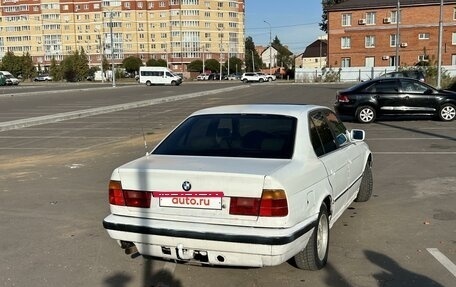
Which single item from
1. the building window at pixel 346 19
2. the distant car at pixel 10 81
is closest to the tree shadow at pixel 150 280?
the building window at pixel 346 19

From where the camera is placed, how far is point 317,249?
443 cm

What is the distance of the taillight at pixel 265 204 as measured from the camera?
12.3 feet

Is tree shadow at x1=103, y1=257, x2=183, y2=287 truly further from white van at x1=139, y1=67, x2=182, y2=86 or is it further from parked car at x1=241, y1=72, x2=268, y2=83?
parked car at x1=241, y1=72, x2=268, y2=83

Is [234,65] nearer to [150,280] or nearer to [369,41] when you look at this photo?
[369,41]

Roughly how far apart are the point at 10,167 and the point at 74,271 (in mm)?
6203

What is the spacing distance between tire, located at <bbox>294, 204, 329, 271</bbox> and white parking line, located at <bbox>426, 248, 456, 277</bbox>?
1102 millimetres

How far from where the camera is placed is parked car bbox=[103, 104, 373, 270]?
12.4ft

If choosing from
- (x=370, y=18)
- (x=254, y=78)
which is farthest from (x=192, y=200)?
(x=254, y=78)

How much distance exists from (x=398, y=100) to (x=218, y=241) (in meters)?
14.2

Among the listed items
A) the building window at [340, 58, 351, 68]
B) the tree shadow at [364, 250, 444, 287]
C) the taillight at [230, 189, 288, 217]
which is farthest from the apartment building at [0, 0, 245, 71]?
the taillight at [230, 189, 288, 217]

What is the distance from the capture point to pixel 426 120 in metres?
17.3

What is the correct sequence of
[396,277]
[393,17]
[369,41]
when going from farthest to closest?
[369,41], [393,17], [396,277]

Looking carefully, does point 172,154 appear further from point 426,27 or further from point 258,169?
point 426,27

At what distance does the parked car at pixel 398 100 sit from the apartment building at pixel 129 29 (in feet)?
383
